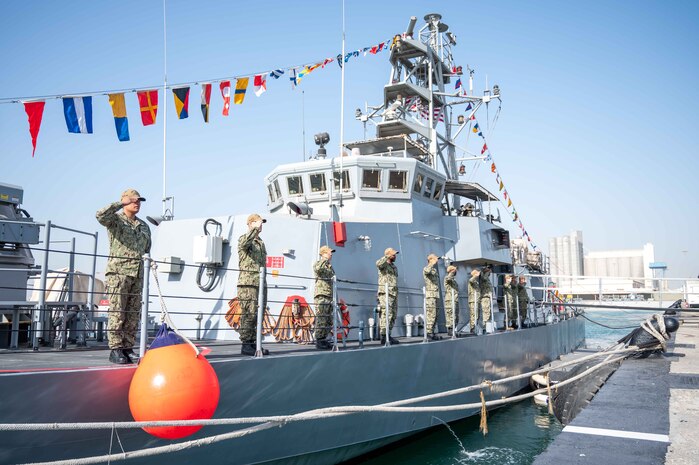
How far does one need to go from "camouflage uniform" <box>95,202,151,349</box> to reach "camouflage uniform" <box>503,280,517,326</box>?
8166 millimetres

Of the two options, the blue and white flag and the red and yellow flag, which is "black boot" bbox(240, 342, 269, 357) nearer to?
the blue and white flag

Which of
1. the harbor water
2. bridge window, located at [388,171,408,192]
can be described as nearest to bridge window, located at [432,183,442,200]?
bridge window, located at [388,171,408,192]

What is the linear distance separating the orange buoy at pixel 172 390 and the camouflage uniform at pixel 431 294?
4.89m

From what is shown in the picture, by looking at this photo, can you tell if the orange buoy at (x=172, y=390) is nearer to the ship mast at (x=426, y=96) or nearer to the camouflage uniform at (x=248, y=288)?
the camouflage uniform at (x=248, y=288)

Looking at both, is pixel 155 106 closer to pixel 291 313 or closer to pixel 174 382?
pixel 291 313

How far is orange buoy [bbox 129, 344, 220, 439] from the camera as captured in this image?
10.2 ft

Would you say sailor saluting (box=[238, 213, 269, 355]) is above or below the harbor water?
above

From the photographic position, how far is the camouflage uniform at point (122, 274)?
409 cm

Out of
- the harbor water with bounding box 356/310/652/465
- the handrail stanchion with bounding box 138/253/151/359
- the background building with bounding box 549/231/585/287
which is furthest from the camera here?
the background building with bounding box 549/231/585/287

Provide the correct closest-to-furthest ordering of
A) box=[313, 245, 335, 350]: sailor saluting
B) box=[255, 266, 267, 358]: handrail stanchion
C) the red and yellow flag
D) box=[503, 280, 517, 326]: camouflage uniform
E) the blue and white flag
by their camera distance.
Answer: box=[255, 266, 267, 358]: handrail stanchion < box=[313, 245, 335, 350]: sailor saluting < the blue and white flag < the red and yellow flag < box=[503, 280, 517, 326]: camouflage uniform

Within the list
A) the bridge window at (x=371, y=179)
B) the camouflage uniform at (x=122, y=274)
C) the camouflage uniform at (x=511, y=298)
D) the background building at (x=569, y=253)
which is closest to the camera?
the camouflage uniform at (x=122, y=274)

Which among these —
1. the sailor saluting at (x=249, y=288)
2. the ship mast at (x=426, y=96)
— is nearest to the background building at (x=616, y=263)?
the ship mast at (x=426, y=96)

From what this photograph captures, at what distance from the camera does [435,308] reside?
305 inches

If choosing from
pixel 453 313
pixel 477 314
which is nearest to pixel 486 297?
pixel 477 314
